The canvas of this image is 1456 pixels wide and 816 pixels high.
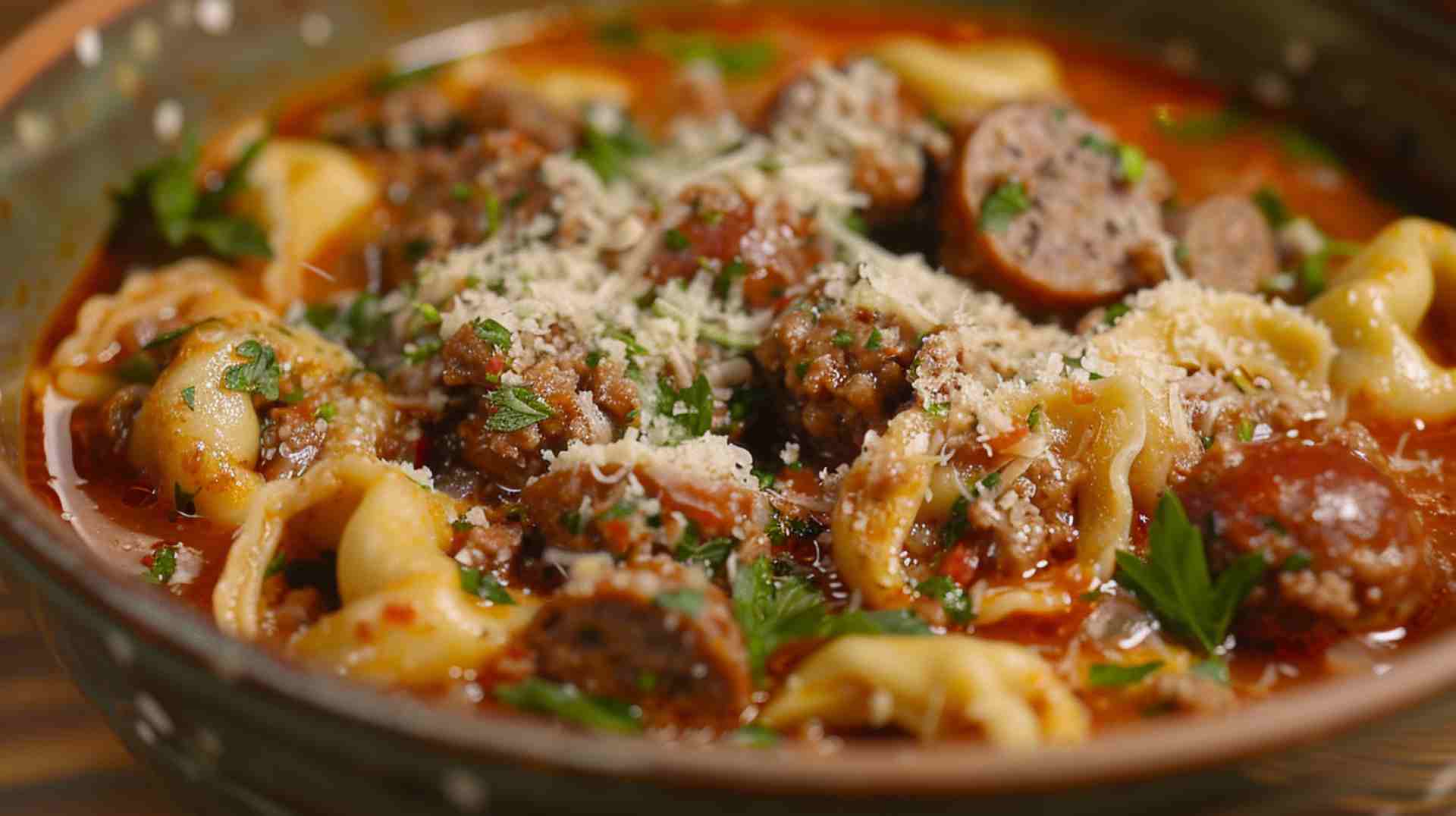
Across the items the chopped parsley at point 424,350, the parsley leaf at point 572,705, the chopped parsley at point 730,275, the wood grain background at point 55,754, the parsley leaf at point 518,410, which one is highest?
the chopped parsley at point 730,275

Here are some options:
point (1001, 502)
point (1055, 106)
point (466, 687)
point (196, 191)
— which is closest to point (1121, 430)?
point (1001, 502)

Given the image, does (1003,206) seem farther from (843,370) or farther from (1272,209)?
(1272,209)

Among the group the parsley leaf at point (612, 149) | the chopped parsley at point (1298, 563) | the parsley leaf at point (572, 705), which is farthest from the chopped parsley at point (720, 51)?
the parsley leaf at point (572, 705)

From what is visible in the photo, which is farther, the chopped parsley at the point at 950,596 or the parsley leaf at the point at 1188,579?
the chopped parsley at the point at 950,596

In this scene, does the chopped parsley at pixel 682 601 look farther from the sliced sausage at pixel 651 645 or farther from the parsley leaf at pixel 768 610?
the parsley leaf at pixel 768 610

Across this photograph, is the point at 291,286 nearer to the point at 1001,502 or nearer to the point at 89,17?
the point at 89,17

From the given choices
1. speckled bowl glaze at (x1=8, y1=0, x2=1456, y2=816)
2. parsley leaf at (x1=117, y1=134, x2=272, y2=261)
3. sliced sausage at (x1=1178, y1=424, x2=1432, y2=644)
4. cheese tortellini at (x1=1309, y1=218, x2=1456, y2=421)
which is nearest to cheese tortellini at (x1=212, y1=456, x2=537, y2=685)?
speckled bowl glaze at (x1=8, y1=0, x2=1456, y2=816)
